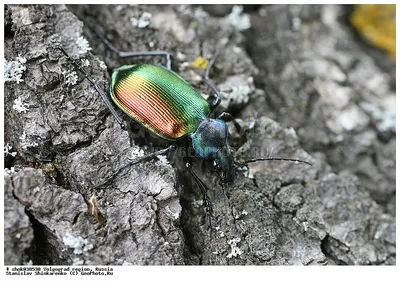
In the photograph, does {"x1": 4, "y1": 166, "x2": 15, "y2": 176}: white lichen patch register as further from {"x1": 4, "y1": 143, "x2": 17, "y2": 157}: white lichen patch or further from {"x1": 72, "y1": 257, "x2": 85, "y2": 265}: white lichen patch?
{"x1": 72, "y1": 257, "x2": 85, "y2": 265}: white lichen patch

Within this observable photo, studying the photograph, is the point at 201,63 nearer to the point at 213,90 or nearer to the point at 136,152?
the point at 213,90

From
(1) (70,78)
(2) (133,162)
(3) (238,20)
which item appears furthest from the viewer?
(3) (238,20)

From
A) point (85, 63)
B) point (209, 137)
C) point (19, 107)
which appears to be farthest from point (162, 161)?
point (19, 107)

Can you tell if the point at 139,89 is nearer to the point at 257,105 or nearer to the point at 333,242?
the point at 257,105

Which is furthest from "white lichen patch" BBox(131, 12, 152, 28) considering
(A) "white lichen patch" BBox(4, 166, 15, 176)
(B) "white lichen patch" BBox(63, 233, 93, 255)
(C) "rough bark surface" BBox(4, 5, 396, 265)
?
(B) "white lichen patch" BBox(63, 233, 93, 255)

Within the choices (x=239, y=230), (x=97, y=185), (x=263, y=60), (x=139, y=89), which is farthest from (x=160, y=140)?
(x=263, y=60)
